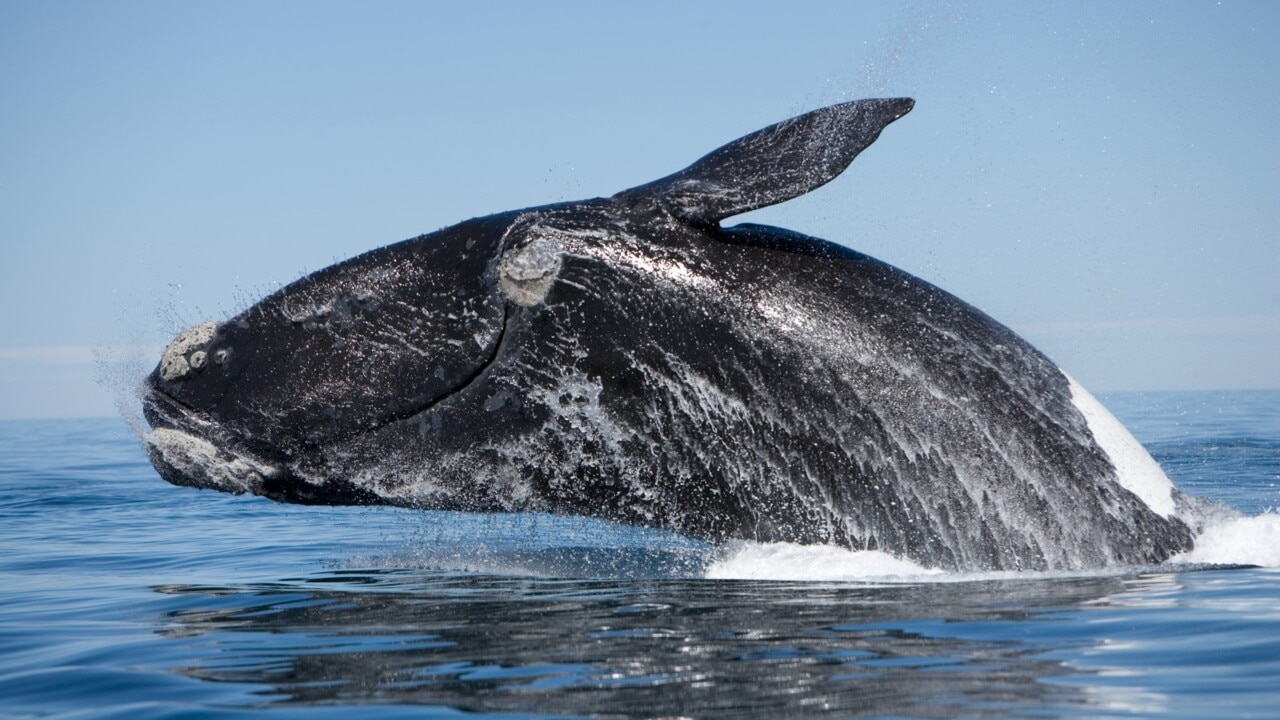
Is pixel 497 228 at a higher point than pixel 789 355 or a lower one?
higher

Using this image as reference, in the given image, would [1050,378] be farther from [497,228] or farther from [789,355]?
[497,228]

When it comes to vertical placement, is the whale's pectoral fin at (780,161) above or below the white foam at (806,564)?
above

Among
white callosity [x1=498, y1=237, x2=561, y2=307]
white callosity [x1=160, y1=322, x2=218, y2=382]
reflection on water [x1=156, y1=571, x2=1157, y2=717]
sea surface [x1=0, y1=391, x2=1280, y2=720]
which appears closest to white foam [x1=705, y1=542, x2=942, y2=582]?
sea surface [x1=0, y1=391, x2=1280, y2=720]

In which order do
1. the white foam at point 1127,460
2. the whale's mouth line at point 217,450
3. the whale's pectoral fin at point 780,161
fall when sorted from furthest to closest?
the whale's mouth line at point 217,450 → the white foam at point 1127,460 → the whale's pectoral fin at point 780,161

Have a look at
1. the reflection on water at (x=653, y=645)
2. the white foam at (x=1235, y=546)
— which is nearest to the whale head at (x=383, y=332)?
the reflection on water at (x=653, y=645)

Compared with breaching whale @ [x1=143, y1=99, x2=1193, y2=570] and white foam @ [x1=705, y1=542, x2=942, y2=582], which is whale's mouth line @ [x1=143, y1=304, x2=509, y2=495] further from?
white foam @ [x1=705, y1=542, x2=942, y2=582]

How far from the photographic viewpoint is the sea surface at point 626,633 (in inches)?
239

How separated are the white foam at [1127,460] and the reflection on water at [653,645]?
101 centimetres

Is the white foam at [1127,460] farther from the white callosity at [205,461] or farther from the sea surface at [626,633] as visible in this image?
the white callosity at [205,461]

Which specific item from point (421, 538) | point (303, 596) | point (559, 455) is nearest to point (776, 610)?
point (559, 455)

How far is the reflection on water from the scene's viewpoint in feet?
19.7

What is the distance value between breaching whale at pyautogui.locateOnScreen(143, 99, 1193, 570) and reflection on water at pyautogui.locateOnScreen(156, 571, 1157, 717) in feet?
2.19

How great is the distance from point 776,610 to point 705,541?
6.38ft

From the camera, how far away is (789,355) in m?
9.36
